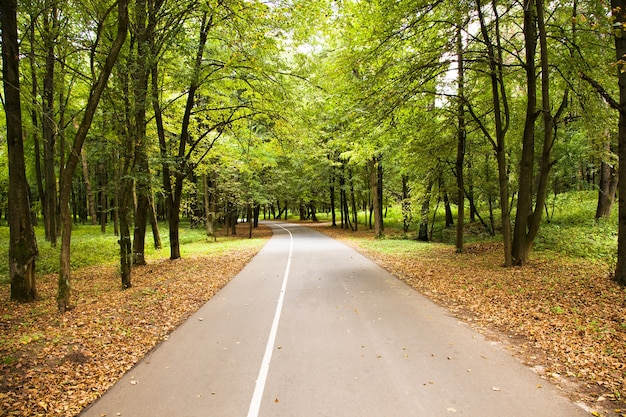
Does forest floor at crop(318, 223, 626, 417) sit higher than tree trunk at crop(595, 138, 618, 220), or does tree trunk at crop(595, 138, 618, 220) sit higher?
tree trunk at crop(595, 138, 618, 220)

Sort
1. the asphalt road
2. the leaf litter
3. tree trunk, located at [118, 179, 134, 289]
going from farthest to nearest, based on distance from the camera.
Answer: tree trunk, located at [118, 179, 134, 289] → the leaf litter → the asphalt road

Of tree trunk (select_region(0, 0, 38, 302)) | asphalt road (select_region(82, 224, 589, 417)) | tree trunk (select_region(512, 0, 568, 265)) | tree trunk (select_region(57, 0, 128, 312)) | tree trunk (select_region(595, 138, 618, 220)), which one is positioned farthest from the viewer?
tree trunk (select_region(595, 138, 618, 220))

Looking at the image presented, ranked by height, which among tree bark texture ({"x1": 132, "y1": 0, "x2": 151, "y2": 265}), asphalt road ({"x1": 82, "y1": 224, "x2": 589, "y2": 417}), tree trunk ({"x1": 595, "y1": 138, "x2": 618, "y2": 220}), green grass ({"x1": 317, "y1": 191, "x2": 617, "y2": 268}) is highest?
tree bark texture ({"x1": 132, "y1": 0, "x2": 151, "y2": 265})

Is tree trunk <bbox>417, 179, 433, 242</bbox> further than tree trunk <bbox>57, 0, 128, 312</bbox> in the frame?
Yes

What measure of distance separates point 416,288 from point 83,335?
776 centimetres

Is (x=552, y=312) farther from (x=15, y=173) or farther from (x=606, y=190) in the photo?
(x=606, y=190)

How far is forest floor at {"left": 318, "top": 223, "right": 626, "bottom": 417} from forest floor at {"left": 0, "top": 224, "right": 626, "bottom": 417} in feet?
0.06

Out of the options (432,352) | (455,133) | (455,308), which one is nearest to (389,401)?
(432,352)

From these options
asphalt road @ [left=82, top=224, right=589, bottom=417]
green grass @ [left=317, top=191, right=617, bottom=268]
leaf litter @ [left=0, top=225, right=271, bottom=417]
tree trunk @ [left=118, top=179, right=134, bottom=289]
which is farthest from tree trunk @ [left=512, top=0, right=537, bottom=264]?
tree trunk @ [left=118, top=179, right=134, bottom=289]

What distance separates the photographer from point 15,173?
Answer: 305 inches

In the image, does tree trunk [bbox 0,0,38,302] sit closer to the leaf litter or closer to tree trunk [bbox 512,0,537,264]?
the leaf litter

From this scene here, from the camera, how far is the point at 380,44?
32.6ft

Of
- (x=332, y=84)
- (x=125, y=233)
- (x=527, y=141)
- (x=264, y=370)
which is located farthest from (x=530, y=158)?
(x=125, y=233)

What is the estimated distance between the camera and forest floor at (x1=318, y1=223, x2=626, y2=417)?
432cm
